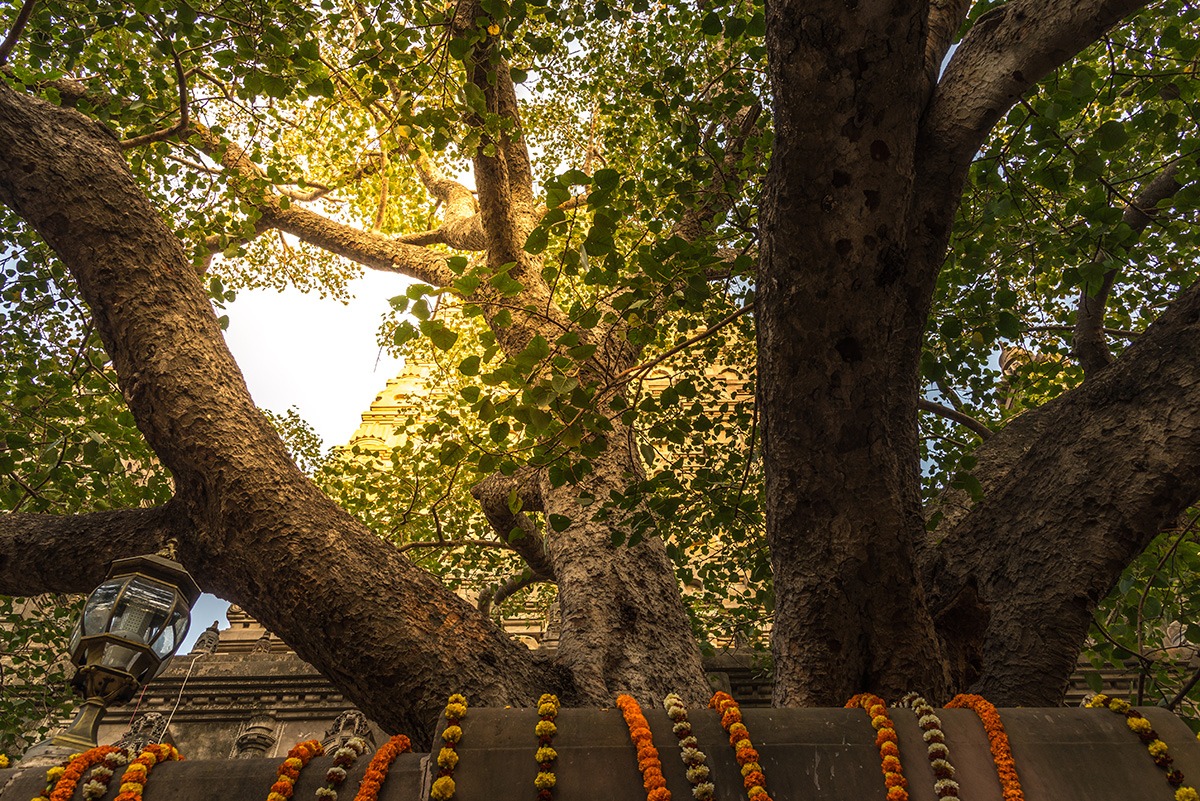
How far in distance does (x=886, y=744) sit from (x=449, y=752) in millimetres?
1478

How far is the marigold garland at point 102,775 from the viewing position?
2.75m

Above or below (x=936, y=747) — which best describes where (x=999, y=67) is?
above

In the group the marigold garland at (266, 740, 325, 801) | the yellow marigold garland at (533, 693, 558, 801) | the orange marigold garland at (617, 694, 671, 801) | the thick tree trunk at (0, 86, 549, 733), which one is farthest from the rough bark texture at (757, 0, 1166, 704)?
the marigold garland at (266, 740, 325, 801)

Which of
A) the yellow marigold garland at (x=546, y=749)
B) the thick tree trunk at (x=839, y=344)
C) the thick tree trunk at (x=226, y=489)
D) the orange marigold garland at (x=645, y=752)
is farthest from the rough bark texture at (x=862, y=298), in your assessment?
the thick tree trunk at (x=226, y=489)

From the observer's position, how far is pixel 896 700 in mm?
3004

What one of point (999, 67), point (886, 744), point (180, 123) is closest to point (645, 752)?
point (886, 744)

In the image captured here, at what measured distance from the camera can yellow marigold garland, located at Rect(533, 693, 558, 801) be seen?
2.47 meters

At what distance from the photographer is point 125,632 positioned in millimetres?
3305

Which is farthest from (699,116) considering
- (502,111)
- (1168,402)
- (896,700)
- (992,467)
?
(896,700)

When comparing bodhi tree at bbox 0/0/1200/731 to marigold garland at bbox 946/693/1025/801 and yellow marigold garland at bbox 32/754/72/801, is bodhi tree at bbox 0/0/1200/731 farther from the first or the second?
yellow marigold garland at bbox 32/754/72/801

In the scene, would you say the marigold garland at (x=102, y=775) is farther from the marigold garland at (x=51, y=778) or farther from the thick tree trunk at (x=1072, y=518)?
the thick tree trunk at (x=1072, y=518)

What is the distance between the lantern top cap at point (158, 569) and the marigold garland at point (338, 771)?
1.24m

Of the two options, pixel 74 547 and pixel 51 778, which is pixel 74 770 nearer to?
pixel 51 778

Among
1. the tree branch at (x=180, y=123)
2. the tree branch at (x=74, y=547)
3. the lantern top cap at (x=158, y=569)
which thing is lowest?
the lantern top cap at (x=158, y=569)
